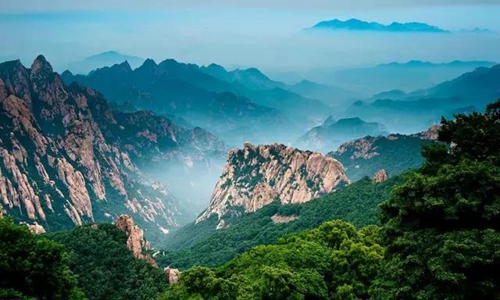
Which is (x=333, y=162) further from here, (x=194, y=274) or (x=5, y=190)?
(x=194, y=274)

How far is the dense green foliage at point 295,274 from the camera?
35688 mm

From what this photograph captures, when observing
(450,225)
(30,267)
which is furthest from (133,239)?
(450,225)

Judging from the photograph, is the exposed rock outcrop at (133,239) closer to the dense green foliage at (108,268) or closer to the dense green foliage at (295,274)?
the dense green foliage at (108,268)

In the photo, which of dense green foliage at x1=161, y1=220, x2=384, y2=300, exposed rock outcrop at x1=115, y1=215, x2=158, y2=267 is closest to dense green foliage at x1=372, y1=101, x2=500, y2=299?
dense green foliage at x1=161, y1=220, x2=384, y2=300

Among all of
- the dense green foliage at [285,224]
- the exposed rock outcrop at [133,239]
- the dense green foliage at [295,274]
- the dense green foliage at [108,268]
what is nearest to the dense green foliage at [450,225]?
the dense green foliage at [295,274]

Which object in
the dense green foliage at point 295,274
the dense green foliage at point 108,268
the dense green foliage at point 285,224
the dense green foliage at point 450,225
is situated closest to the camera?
the dense green foliage at point 450,225

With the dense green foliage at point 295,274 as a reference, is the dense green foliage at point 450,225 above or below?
above

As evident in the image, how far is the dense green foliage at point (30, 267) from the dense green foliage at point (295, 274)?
31.1ft

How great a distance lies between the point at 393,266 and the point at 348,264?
12.5 metres

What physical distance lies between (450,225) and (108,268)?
52.3 m

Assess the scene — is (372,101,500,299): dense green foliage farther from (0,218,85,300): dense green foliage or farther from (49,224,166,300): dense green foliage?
(49,224,166,300): dense green foliage

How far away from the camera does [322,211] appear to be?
132500 mm

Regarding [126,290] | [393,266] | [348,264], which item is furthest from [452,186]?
[126,290]

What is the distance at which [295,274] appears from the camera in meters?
36.8
